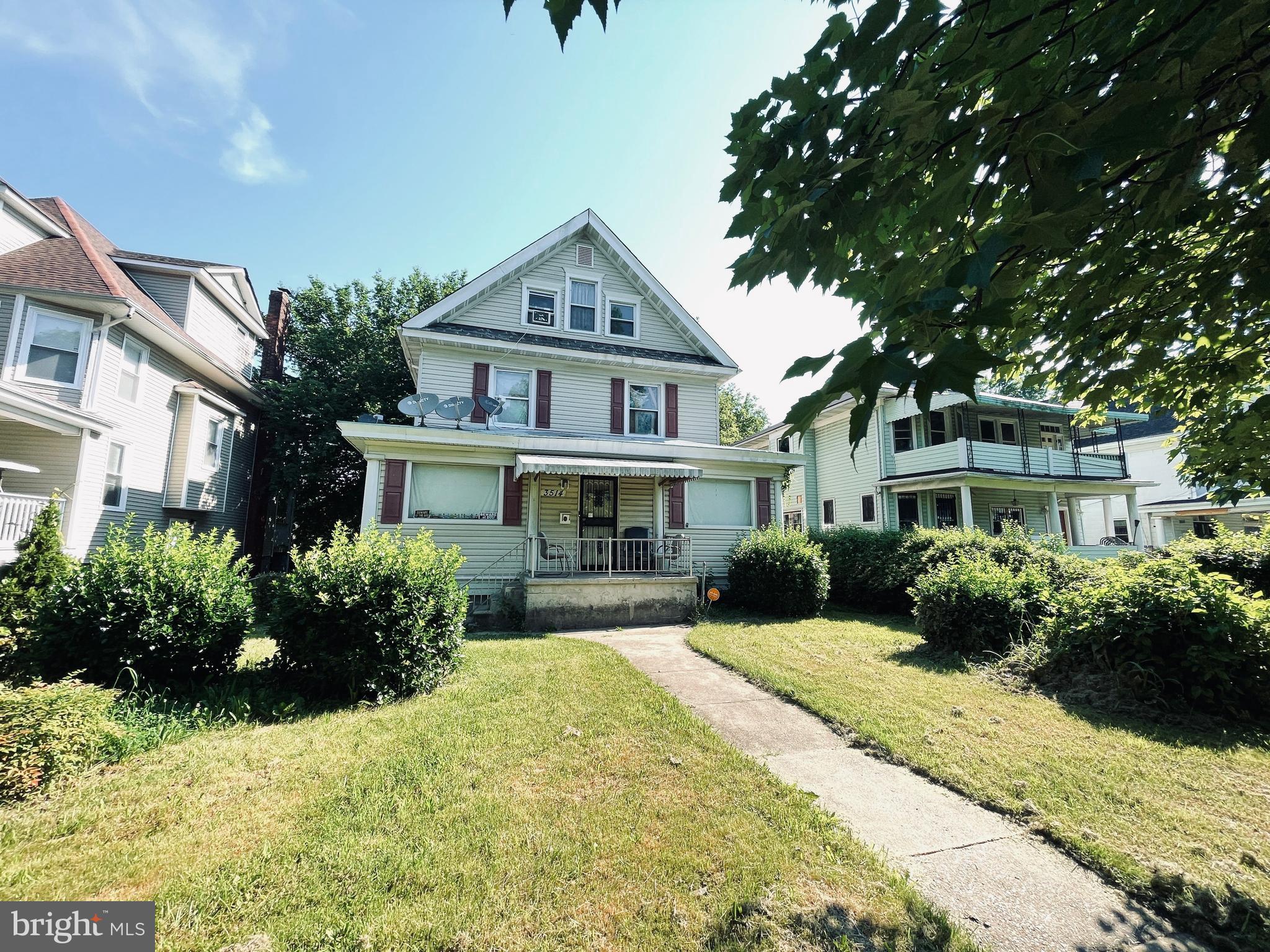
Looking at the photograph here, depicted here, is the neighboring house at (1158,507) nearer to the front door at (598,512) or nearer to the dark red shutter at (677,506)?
the dark red shutter at (677,506)

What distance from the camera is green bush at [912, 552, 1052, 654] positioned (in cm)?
737

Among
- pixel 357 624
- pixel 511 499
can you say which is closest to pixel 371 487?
pixel 511 499

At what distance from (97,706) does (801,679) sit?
7.17 meters

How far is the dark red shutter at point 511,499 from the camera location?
1247 cm

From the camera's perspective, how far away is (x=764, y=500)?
14.7m

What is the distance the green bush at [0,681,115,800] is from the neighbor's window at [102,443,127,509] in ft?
35.8

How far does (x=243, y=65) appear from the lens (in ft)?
26.7

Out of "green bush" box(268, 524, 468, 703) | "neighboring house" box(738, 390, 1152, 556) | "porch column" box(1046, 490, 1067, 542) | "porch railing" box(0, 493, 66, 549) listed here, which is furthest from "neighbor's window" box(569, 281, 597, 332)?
"porch column" box(1046, 490, 1067, 542)

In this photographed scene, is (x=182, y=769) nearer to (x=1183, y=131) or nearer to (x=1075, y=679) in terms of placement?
(x=1183, y=131)

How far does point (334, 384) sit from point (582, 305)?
39.5 feet

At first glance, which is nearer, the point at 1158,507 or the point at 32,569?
the point at 32,569

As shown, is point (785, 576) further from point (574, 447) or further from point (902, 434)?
point (902, 434)

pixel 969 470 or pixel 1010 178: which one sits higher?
pixel 969 470

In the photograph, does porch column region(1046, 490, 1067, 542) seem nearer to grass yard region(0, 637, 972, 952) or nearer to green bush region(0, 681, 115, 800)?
grass yard region(0, 637, 972, 952)
